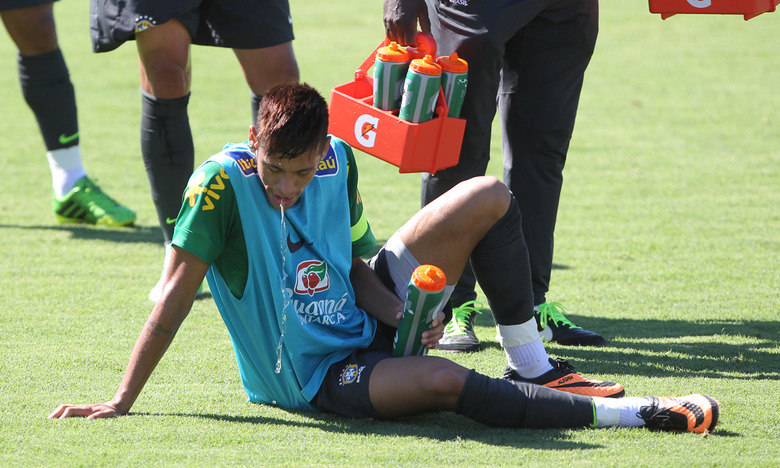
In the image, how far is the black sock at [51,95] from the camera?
537cm

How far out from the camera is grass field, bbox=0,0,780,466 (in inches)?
107

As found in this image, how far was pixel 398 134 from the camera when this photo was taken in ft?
10.8

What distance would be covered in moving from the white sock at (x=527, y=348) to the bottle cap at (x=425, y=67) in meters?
0.88

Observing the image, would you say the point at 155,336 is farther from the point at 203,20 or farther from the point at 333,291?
the point at 203,20

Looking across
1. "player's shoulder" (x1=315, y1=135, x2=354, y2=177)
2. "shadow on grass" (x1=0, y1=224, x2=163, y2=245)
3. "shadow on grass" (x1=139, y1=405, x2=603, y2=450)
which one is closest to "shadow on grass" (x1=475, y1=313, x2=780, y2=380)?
"shadow on grass" (x1=139, y1=405, x2=603, y2=450)

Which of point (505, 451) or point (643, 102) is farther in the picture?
point (643, 102)

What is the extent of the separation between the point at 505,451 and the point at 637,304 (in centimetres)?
179

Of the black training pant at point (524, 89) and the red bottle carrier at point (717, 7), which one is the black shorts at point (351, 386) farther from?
the red bottle carrier at point (717, 7)

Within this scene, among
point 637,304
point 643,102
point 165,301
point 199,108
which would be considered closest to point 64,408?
point 165,301

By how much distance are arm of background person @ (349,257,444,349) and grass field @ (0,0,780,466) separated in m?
0.33

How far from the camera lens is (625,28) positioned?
38.0 feet

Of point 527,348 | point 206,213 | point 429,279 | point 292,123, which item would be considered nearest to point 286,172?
point 292,123

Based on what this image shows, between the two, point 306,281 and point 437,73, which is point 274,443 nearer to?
point 306,281

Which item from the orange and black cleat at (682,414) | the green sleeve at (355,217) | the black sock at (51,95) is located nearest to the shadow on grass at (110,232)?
the black sock at (51,95)
